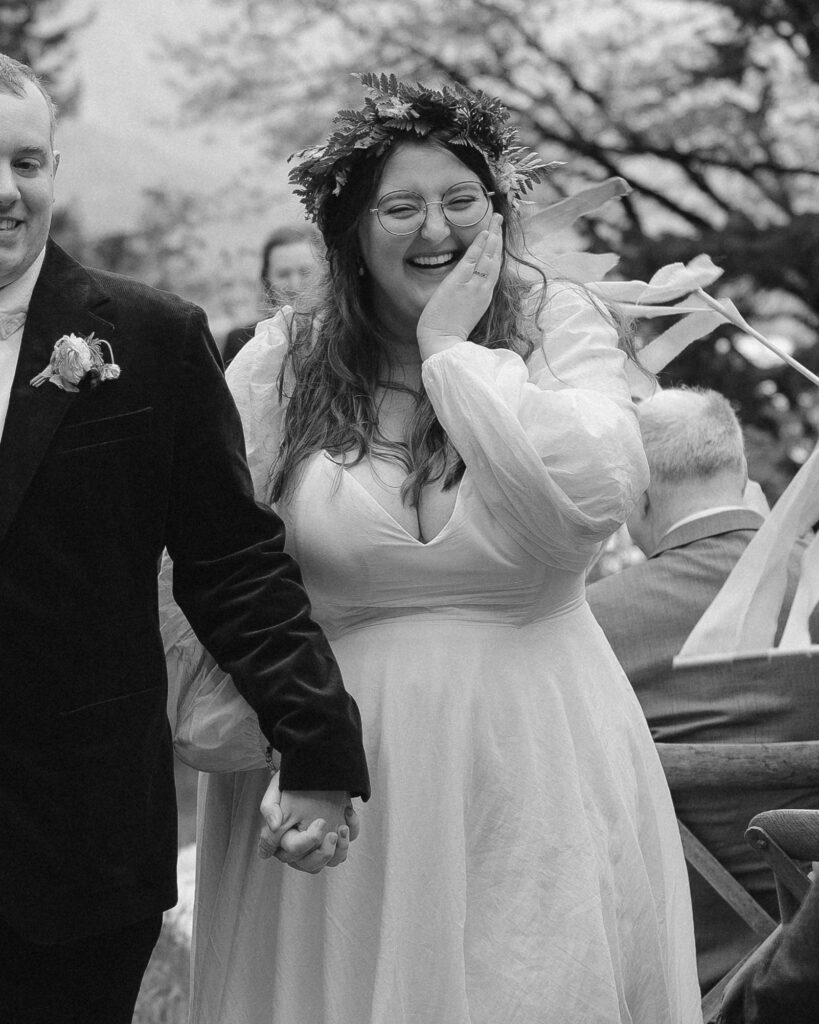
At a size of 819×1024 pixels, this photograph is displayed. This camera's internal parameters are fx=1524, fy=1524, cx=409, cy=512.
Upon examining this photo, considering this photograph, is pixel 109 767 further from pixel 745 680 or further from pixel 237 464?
pixel 745 680

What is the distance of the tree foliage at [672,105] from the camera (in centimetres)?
1100

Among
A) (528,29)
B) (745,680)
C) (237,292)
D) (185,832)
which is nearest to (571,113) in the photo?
(528,29)

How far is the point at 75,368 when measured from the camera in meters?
2.20

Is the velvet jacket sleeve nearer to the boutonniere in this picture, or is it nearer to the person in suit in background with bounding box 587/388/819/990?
the boutonniere

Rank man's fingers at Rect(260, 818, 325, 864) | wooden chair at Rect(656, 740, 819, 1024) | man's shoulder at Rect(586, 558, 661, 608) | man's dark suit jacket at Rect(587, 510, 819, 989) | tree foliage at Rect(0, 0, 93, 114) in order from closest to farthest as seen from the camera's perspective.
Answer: man's fingers at Rect(260, 818, 325, 864), wooden chair at Rect(656, 740, 819, 1024), man's dark suit jacket at Rect(587, 510, 819, 989), man's shoulder at Rect(586, 558, 661, 608), tree foliage at Rect(0, 0, 93, 114)

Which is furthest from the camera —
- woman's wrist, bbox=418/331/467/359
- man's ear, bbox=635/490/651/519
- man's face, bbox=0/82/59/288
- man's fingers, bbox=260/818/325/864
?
man's ear, bbox=635/490/651/519

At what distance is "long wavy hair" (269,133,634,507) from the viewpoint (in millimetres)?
2695

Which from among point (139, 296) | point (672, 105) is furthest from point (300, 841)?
point (672, 105)

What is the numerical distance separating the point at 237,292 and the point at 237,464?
33.6 ft

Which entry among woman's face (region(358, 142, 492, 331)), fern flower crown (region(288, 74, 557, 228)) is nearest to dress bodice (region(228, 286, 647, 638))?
woman's face (region(358, 142, 492, 331))

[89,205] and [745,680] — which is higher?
[745,680]

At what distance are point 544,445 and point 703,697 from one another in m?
1.23

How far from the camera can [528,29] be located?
11.2 m

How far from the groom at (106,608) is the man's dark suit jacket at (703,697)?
1322mm
